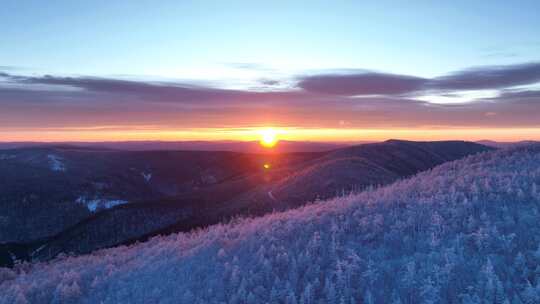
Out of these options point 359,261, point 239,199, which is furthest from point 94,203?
point 359,261

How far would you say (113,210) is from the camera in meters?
133

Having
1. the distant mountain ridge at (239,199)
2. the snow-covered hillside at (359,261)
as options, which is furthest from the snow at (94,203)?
the snow-covered hillside at (359,261)

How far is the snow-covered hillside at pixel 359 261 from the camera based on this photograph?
799 centimetres

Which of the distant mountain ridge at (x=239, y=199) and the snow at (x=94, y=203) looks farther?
the snow at (x=94, y=203)

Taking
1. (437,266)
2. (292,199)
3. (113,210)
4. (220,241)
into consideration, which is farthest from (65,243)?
(437,266)

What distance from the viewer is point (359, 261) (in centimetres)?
927

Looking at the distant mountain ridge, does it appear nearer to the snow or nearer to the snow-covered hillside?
the snow

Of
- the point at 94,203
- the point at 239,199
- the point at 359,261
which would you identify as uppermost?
the point at 359,261

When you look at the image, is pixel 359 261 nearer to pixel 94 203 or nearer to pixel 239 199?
pixel 239 199

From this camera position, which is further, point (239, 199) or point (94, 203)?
point (94, 203)

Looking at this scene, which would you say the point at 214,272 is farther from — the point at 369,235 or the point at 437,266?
the point at 437,266

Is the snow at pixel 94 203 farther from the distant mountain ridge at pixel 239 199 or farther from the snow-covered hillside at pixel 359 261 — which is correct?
the snow-covered hillside at pixel 359 261

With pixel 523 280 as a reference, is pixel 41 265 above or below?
below

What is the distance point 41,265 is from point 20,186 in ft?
658
